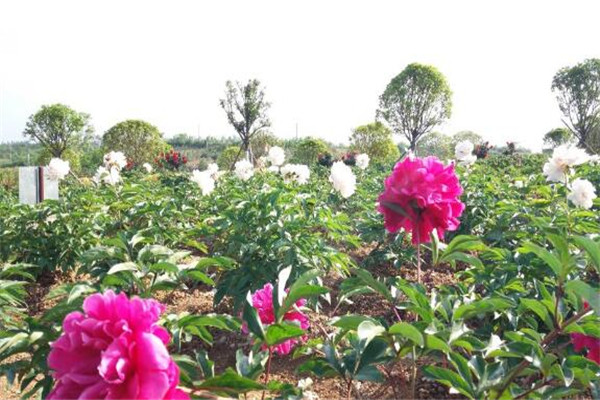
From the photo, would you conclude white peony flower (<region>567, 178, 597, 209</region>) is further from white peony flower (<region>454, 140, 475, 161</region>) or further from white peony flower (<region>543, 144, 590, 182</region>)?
white peony flower (<region>454, 140, 475, 161</region>)

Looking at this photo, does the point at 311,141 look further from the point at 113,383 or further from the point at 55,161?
the point at 113,383

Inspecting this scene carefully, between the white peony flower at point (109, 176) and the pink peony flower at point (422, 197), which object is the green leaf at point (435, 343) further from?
the white peony flower at point (109, 176)

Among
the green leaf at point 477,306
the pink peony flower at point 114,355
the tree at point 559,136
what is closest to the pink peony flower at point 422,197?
the green leaf at point 477,306

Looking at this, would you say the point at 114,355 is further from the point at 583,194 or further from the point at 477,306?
the point at 583,194

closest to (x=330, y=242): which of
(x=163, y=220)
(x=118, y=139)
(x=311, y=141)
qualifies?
(x=163, y=220)

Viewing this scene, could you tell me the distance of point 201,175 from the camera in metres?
5.14

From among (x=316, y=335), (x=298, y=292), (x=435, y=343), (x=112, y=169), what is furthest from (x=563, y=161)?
(x=112, y=169)

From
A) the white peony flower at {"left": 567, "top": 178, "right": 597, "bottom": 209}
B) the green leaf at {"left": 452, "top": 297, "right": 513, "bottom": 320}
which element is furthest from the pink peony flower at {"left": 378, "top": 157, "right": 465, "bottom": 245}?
the white peony flower at {"left": 567, "top": 178, "right": 597, "bottom": 209}

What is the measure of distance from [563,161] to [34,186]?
4.80 meters

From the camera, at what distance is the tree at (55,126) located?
2327 cm

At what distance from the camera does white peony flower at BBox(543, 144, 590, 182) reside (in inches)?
145

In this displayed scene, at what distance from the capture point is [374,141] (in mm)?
22219

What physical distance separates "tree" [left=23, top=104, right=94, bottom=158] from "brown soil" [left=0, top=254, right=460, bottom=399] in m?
21.4

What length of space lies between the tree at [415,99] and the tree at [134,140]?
1175 cm
